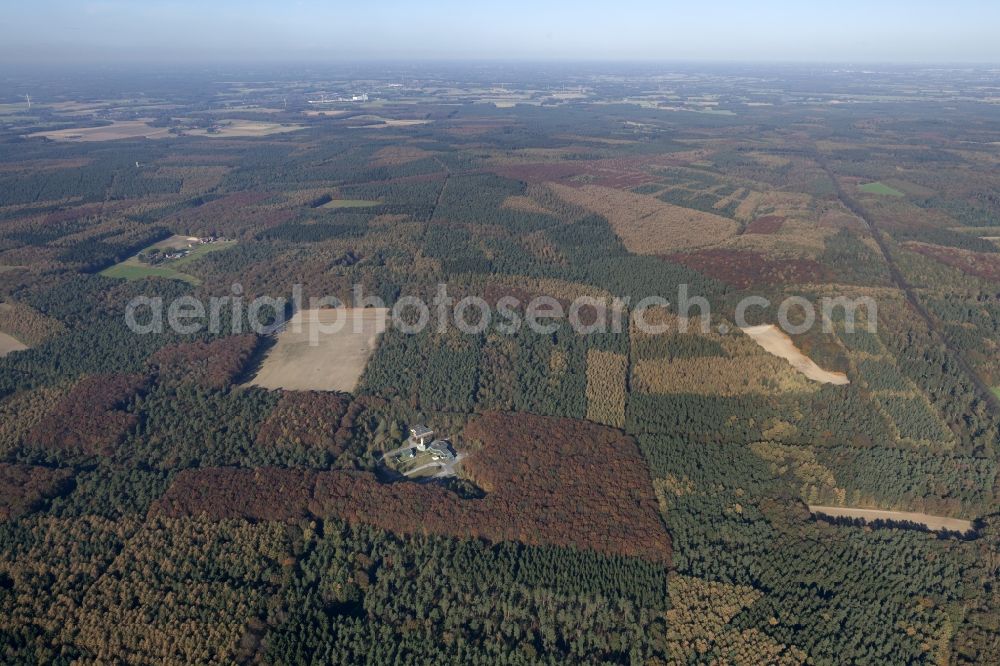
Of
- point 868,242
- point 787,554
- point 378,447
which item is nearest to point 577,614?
point 787,554

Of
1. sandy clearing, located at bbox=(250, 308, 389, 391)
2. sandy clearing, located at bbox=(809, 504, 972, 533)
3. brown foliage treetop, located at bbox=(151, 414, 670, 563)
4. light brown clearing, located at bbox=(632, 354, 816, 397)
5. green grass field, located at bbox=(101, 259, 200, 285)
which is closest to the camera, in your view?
brown foliage treetop, located at bbox=(151, 414, 670, 563)

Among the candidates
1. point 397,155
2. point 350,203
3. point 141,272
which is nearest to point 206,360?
point 141,272

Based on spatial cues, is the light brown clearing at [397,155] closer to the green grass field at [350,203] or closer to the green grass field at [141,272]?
the green grass field at [350,203]

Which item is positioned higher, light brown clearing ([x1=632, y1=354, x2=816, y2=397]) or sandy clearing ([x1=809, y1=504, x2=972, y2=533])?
light brown clearing ([x1=632, y1=354, x2=816, y2=397])

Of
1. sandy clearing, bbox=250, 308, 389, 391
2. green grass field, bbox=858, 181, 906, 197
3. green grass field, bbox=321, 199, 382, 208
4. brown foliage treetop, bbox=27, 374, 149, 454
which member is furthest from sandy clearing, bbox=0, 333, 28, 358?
green grass field, bbox=858, 181, 906, 197

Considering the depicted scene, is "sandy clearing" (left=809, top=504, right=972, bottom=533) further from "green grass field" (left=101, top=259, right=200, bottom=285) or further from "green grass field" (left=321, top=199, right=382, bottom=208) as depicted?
"green grass field" (left=321, top=199, right=382, bottom=208)

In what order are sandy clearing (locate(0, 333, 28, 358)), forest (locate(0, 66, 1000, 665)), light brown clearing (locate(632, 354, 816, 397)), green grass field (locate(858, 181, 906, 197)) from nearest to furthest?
forest (locate(0, 66, 1000, 665)) → light brown clearing (locate(632, 354, 816, 397)) → sandy clearing (locate(0, 333, 28, 358)) → green grass field (locate(858, 181, 906, 197))

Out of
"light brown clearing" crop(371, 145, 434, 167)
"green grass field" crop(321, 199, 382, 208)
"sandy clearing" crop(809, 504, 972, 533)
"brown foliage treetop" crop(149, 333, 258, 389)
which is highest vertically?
"light brown clearing" crop(371, 145, 434, 167)

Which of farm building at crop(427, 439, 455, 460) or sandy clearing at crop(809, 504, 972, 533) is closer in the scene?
sandy clearing at crop(809, 504, 972, 533)
